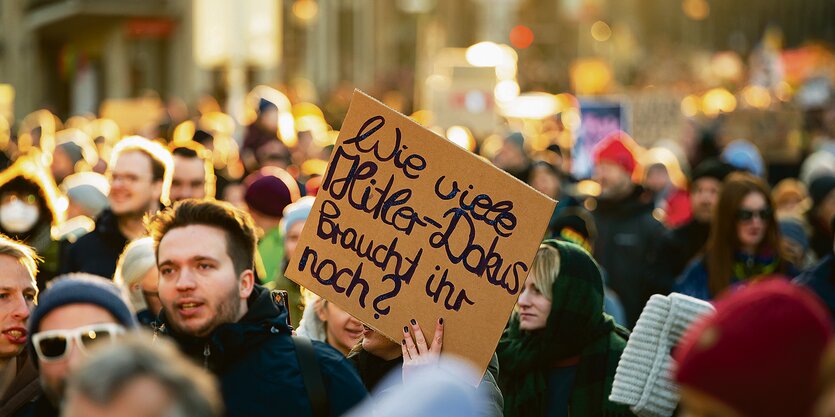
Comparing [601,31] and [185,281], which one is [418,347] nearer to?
[185,281]

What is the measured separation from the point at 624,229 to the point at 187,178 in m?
3.19

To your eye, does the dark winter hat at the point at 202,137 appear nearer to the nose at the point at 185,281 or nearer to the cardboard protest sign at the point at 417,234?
the cardboard protest sign at the point at 417,234

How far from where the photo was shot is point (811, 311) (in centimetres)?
246

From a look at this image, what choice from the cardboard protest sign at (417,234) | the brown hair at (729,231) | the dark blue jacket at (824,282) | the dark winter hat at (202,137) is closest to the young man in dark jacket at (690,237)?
the brown hair at (729,231)

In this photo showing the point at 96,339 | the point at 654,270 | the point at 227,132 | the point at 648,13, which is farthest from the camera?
the point at 648,13

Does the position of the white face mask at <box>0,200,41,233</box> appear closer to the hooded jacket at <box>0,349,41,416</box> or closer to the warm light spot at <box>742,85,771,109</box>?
the hooded jacket at <box>0,349,41,416</box>

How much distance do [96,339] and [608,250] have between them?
6774 millimetres

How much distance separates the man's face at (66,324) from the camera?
3420 mm

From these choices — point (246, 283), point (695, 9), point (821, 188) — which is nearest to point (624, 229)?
point (821, 188)

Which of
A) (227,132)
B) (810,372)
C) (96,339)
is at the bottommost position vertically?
(227,132)

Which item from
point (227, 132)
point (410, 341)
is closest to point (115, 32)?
point (227, 132)

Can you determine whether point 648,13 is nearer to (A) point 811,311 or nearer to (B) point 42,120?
(B) point 42,120

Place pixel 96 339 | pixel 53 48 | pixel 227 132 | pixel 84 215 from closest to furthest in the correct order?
1. pixel 96 339
2. pixel 84 215
3. pixel 227 132
4. pixel 53 48

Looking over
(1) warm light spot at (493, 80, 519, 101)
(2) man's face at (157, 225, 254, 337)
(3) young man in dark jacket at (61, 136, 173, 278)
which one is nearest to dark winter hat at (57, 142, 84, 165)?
(3) young man in dark jacket at (61, 136, 173, 278)
